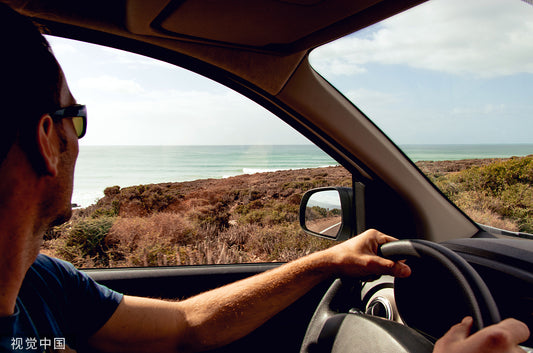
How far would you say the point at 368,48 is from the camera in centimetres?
216

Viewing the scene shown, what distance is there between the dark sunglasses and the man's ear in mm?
69

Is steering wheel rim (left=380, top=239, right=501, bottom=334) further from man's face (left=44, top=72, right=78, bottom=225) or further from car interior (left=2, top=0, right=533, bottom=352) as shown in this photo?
man's face (left=44, top=72, right=78, bottom=225)

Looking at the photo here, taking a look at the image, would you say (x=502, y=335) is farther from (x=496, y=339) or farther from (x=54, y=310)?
(x=54, y=310)

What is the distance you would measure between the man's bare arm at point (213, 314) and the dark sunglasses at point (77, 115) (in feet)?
2.91

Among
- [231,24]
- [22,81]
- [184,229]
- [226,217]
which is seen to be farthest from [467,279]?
[226,217]

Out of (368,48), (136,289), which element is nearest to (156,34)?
(368,48)

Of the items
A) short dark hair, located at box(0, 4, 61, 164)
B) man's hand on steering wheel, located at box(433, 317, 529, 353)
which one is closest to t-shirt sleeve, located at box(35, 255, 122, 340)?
short dark hair, located at box(0, 4, 61, 164)

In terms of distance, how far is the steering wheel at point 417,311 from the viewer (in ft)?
3.46

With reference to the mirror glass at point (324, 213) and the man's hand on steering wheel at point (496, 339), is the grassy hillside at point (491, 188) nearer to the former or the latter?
the mirror glass at point (324, 213)

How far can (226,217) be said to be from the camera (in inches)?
267

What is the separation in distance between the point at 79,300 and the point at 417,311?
1.51m

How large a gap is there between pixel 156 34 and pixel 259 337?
2.02m

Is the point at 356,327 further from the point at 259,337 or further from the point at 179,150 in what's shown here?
the point at 179,150

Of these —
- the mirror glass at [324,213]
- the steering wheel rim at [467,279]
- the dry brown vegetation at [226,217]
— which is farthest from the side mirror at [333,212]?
the steering wheel rim at [467,279]
